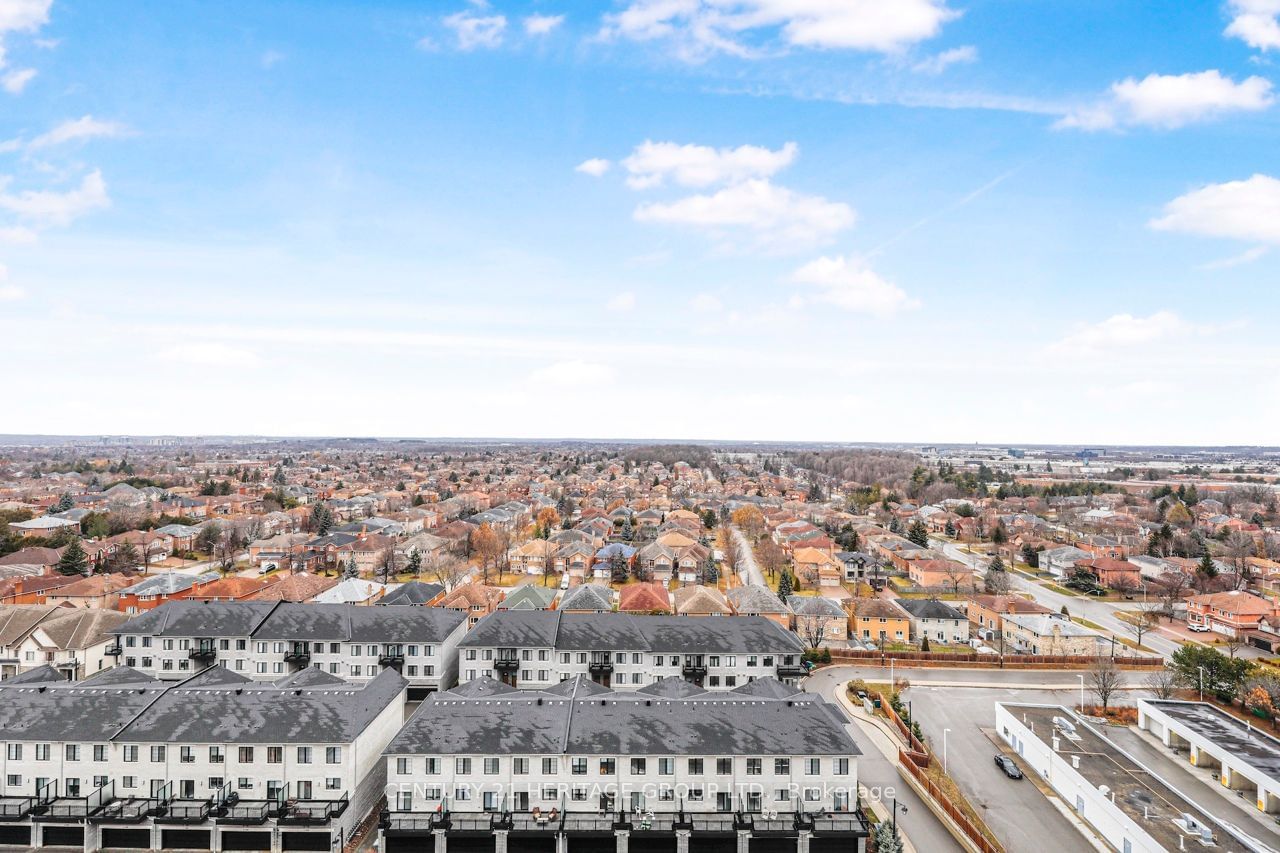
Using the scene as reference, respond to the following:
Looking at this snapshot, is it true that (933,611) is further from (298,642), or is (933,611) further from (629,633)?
(298,642)

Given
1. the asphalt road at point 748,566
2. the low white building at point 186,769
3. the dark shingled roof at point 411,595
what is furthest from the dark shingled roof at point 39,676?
the asphalt road at point 748,566

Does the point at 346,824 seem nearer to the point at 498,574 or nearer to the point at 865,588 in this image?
the point at 498,574

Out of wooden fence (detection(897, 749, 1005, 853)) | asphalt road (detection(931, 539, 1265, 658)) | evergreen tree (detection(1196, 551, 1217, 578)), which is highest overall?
evergreen tree (detection(1196, 551, 1217, 578))

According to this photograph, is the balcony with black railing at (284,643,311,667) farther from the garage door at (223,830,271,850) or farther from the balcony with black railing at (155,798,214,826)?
the garage door at (223,830,271,850)

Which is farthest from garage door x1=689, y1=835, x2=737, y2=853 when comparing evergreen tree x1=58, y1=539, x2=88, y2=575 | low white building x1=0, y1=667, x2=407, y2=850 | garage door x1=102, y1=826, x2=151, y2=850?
evergreen tree x1=58, y1=539, x2=88, y2=575

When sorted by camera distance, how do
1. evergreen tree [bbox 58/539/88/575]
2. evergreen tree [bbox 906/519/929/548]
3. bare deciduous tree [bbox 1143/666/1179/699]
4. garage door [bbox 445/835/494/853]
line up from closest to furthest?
garage door [bbox 445/835/494/853], bare deciduous tree [bbox 1143/666/1179/699], evergreen tree [bbox 58/539/88/575], evergreen tree [bbox 906/519/929/548]

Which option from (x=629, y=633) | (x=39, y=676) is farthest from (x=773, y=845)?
(x=39, y=676)
